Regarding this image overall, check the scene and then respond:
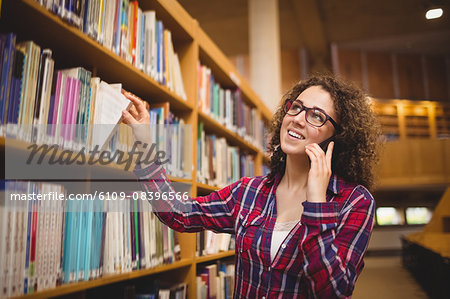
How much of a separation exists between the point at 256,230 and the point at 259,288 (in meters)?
0.19

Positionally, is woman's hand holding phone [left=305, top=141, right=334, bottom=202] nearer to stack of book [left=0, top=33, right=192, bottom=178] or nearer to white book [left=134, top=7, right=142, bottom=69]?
stack of book [left=0, top=33, right=192, bottom=178]

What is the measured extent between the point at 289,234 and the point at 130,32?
109cm

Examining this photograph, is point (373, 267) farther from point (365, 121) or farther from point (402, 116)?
point (365, 121)

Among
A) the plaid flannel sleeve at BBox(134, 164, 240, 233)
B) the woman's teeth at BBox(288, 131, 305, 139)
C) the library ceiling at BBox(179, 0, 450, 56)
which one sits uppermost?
the library ceiling at BBox(179, 0, 450, 56)

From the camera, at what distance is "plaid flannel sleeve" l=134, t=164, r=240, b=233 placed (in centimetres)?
143

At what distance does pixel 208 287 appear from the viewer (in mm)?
2158

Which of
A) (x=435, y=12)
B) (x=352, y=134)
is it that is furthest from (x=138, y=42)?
(x=435, y=12)

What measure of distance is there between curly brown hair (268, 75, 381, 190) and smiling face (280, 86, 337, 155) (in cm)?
4

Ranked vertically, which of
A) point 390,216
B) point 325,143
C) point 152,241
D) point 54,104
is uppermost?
point 54,104

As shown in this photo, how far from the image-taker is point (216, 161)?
250 centimetres

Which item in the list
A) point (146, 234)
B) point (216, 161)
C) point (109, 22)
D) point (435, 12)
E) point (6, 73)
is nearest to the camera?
point (6, 73)

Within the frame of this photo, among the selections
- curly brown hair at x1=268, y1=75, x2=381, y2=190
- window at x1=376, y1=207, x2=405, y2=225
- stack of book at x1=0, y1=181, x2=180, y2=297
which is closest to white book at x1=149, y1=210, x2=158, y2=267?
stack of book at x1=0, y1=181, x2=180, y2=297

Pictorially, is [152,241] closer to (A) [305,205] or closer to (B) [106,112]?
(B) [106,112]

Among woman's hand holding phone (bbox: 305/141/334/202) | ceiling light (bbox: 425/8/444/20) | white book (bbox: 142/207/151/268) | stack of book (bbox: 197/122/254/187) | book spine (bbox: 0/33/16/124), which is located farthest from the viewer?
ceiling light (bbox: 425/8/444/20)
